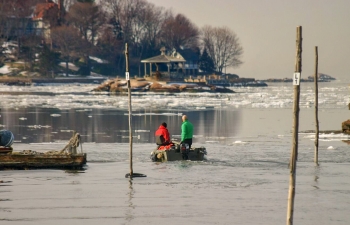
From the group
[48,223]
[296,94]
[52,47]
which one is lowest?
[48,223]

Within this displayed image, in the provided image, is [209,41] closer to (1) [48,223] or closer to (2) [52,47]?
(2) [52,47]

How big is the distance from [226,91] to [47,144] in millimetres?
70658

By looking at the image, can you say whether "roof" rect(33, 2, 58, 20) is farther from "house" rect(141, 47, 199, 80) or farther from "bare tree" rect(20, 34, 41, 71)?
"house" rect(141, 47, 199, 80)

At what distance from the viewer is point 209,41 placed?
17012cm

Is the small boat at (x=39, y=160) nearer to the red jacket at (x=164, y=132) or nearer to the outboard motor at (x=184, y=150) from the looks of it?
the red jacket at (x=164, y=132)

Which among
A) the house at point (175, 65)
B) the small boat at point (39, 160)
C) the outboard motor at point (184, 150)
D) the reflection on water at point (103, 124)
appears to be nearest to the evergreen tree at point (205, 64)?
the house at point (175, 65)

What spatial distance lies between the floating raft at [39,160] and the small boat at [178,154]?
278 centimetres

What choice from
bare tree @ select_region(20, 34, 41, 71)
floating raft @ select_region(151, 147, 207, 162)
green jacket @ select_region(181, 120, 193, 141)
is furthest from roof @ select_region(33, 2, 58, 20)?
green jacket @ select_region(181, 120, 193, 141)

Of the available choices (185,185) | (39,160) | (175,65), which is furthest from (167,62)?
(185,185)

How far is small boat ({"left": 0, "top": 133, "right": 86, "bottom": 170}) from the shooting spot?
20266 mm

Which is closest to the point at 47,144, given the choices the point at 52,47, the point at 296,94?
the point at 296,94

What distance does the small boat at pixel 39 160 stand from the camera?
2027 cm

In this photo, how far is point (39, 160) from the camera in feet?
67.2

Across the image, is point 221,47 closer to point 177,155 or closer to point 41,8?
point 41,8
